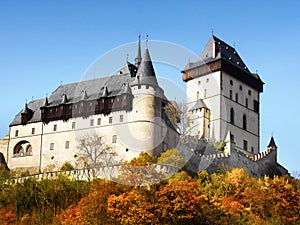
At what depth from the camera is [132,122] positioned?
61.2 metres

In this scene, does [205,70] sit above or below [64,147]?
above

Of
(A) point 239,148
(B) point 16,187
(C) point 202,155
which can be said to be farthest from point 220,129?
(B) point 16,187

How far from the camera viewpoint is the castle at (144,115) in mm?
61312

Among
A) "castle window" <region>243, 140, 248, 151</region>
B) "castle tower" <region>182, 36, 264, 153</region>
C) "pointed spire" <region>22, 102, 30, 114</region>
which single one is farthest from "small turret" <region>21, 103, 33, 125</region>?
"castle window" <region>243, 140, 248, 151</region>

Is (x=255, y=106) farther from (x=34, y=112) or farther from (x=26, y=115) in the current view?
(x=26, y=115)

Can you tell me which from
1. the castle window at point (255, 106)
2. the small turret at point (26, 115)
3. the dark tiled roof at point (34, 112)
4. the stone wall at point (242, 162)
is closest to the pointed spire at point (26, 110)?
the small turret at point (26, 115)

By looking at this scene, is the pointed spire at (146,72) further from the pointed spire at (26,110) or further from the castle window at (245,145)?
the castle window at (245,145)

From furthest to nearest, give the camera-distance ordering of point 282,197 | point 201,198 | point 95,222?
point 282,197
point 201,198
point 95,222

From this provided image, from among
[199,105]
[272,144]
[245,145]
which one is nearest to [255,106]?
[272,144]

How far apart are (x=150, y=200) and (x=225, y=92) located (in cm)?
2984

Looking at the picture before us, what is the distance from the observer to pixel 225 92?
71375 mm

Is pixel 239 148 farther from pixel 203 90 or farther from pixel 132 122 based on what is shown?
pixel 132 122

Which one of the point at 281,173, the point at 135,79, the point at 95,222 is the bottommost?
the point at 95,222

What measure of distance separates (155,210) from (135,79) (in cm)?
2260
